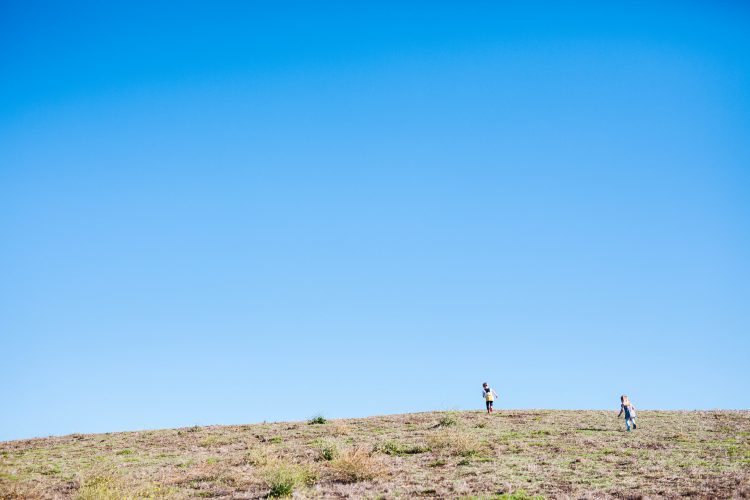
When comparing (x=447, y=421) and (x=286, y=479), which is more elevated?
(x=447, y=421)

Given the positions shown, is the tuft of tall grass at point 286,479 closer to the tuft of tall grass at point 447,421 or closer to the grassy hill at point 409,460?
the grassy hill at point 409,460

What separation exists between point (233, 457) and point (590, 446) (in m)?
15.2

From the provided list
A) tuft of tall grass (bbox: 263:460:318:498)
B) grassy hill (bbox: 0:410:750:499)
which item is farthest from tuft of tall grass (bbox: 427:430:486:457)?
tuft of tall grass (bbox: 263:460:318:498)

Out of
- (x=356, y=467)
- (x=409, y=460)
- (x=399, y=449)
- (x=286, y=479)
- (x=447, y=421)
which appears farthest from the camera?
(x=447, y=421)

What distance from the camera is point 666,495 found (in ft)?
50.2

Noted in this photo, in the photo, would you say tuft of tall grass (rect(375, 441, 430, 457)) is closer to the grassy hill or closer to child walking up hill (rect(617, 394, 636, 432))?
the grassy hill

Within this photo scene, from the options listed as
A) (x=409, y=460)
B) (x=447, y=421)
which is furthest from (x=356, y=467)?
(x=447, y=421)

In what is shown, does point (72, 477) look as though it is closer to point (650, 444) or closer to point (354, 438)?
point (354, 438)

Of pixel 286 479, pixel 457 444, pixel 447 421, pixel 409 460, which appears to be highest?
pixel 447 421

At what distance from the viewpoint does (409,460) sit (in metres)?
21.6

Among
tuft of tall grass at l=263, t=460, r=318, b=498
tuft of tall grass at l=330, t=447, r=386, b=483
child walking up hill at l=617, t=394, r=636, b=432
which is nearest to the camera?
tuft of tall grass at l=263, t=460, r=318, b=498

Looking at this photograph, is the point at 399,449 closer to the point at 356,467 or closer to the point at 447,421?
the point at 356,467

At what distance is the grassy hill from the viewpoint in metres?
17.3

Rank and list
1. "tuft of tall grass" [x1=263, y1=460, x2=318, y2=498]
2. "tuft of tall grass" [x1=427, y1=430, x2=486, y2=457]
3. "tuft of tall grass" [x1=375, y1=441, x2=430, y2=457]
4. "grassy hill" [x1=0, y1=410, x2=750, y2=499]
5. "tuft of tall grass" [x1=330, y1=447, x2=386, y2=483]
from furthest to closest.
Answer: "tuft of tall grass" [x1=375, y1=441, x2=430, y2=457]
"tuft of tall grass" [x1=427, y1=430, x2=486, y2=457]
"tuft of tall grass" [x1=330, y1=447, x2=386, y2=483]
"tuft of tall grass" [x1=263, y1=460, x2=318, y2=498]
"grassy hill" [x1=0, y1=410, x2=750, y2=499]
